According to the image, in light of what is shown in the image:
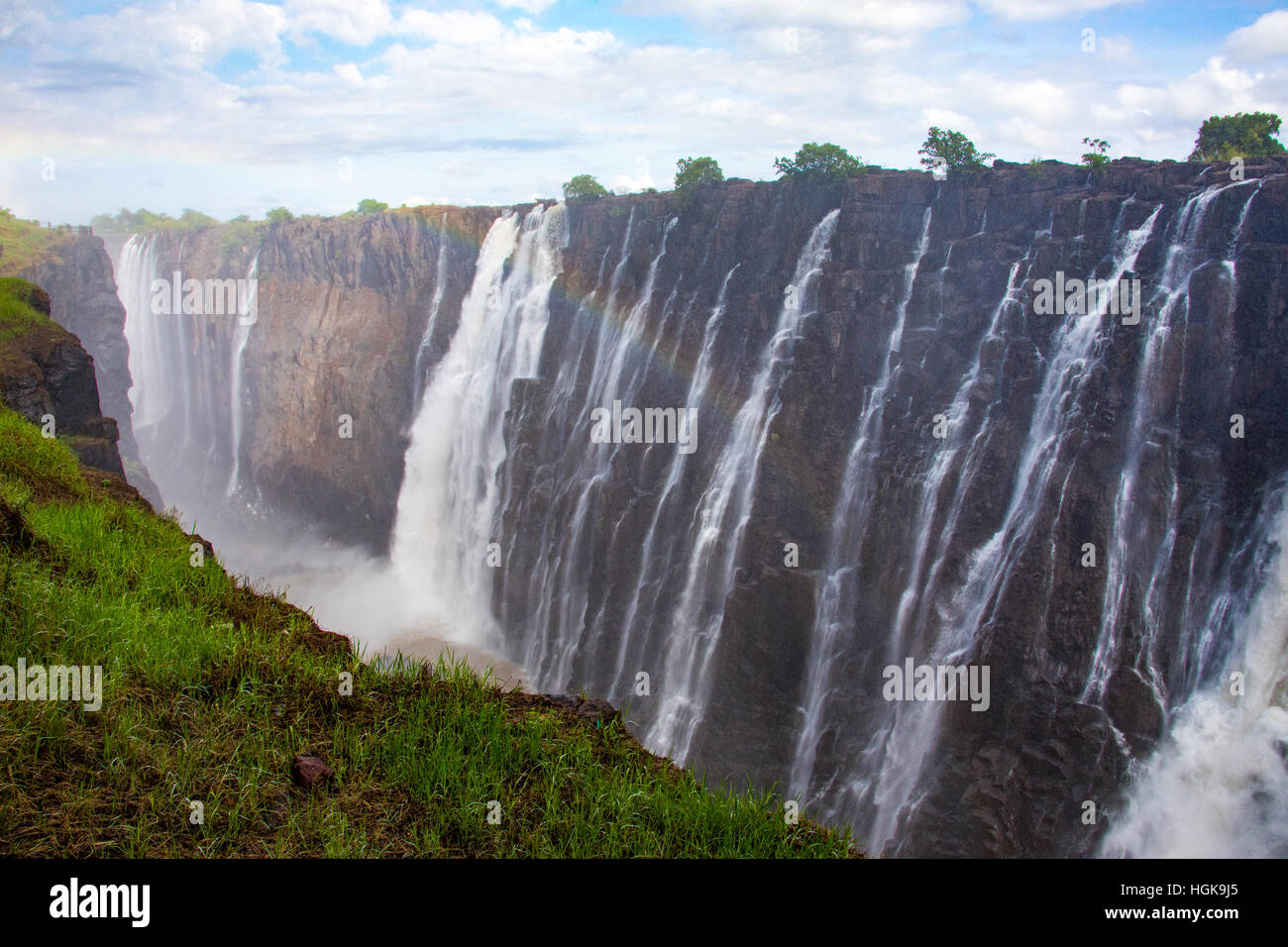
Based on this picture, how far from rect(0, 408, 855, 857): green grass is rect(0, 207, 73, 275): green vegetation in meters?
48.3

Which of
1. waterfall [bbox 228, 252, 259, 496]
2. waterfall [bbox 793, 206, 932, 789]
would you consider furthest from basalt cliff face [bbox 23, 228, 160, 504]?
waterfall [bbox 793, 206, 932, 789]

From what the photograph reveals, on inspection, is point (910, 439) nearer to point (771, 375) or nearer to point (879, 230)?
point (771, 375)

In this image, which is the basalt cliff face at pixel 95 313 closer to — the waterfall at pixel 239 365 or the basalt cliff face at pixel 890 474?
the waterfall at pixel 239 365

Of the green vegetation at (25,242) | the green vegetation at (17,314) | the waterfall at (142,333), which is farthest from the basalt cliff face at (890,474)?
the waterfall at (142,333)

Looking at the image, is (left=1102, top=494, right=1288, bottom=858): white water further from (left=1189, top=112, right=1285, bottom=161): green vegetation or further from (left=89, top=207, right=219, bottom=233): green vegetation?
(left=89, top=207, right=219, bottom=233): green vegetation

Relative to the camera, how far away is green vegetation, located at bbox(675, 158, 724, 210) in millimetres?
30500

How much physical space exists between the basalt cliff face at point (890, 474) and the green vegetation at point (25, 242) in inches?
1037

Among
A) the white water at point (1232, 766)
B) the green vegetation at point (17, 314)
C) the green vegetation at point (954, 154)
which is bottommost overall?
the white water at point (1232, 766)

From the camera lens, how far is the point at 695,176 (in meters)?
30.7

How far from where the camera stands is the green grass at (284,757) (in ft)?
15.3

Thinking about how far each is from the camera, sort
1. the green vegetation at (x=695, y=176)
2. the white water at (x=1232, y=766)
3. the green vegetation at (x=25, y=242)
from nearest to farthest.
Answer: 1. the white water at (x=1232, y=766)
2. the green vegetation at (x=695, y=176)
3. the green vegetation at (x=25, y=242)

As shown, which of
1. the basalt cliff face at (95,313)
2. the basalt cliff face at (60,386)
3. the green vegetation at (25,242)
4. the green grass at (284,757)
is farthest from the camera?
the basalt cliff face at (95,313)

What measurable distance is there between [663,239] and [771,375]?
8738mm
